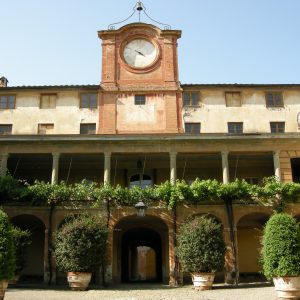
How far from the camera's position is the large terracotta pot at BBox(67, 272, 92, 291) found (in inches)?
855

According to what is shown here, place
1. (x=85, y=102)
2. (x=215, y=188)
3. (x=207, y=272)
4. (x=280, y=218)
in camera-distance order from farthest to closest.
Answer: (x=85, y=102) → (x=215, y=188) → (x=207, y=272) → (x=280, y=218)

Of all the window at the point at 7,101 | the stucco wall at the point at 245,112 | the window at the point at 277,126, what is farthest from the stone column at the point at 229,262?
the window at the point at 7,101

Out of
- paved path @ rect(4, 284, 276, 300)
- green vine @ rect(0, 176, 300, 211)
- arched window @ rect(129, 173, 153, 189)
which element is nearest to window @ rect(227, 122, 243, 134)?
green vine @ rect(0, 176, 300, 211)

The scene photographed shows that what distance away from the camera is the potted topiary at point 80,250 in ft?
71.8

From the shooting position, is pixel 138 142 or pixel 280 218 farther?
pixel 138 142

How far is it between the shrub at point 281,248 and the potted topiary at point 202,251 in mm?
3716

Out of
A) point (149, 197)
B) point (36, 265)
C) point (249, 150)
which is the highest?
point (249, 150)

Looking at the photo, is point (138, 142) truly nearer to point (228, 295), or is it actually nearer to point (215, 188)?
point (215, 188)

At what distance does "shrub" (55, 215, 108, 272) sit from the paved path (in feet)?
3.96

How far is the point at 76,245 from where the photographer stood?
72.5ft

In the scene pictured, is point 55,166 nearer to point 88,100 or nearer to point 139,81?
point 88,100

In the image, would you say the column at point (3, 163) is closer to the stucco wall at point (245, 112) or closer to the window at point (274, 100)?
the stucco wall at point (245, 112)

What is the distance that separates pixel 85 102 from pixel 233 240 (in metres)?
13.1

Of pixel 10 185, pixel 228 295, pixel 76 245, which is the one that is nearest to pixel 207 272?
pixel 228 295
